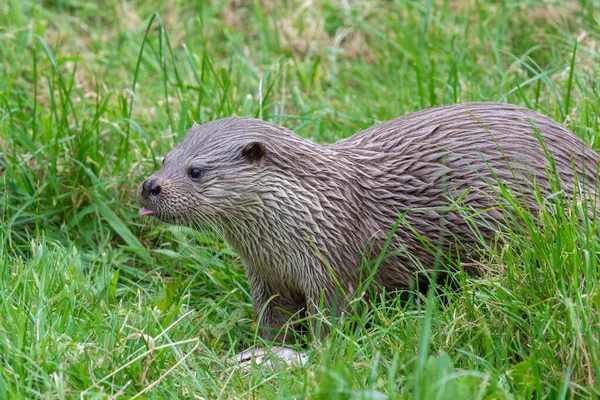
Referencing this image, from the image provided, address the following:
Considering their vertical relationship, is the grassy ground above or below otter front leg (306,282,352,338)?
above

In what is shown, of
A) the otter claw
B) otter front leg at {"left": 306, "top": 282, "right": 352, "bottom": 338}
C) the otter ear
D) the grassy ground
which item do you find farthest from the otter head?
the otter claw

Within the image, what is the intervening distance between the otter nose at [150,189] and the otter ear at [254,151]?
35cm

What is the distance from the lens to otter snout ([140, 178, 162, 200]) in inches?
145

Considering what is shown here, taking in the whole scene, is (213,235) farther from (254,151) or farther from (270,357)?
(270,357)

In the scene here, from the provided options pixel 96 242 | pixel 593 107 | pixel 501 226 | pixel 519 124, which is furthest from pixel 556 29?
pixel 96 242

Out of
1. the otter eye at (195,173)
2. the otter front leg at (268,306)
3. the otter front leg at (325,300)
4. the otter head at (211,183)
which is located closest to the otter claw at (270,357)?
the otter front leg at (325,300)

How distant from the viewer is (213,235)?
12.7 feet

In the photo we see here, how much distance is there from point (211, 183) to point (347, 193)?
54 centimetres

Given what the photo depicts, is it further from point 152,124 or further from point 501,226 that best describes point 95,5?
point 501,226

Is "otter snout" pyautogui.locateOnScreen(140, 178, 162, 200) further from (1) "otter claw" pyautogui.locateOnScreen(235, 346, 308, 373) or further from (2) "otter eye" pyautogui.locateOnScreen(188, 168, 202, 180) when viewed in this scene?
(1) "otter claw" pyautogui.locateOnScreen(235, 346, 308, 373)

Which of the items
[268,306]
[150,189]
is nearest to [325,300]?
[268,306]

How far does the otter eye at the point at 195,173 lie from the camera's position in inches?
146

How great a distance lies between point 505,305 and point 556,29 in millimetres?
3214

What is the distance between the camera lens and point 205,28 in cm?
660
